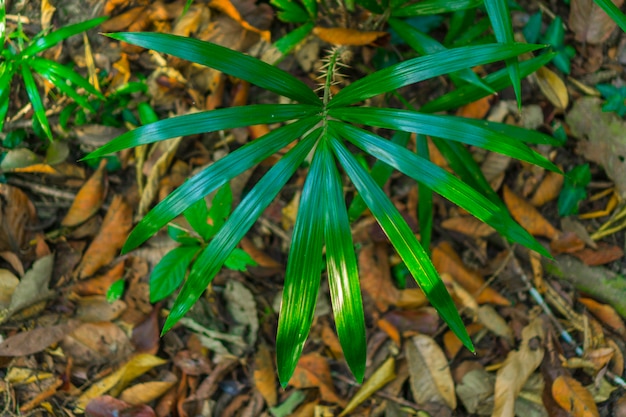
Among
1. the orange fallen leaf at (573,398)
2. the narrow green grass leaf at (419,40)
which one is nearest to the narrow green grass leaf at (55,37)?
the narrow green grass leaf at (419,40)

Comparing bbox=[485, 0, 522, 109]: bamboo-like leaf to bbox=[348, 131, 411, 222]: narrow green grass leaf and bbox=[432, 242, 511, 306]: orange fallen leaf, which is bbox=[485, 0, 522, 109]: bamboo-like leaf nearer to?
bbox=[348, 131, 411, 222]: narrow green grass leaf

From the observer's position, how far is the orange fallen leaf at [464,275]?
1502mm

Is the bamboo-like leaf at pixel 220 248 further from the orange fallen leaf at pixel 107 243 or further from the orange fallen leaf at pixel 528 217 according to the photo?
the orange fallen leaf at pixel 528 217

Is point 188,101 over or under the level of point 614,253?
over

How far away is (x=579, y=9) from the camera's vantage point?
1.52 m

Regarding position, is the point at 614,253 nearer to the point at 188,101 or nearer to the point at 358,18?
the point at 358,18

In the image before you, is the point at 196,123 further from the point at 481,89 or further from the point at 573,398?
the point at 573,398

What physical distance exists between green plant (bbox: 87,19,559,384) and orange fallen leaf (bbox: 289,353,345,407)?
0.60 meters

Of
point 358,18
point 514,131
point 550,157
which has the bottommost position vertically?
point 550,157

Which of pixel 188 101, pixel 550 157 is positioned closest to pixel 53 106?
pixel 188 101

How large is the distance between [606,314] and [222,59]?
128 centimetres

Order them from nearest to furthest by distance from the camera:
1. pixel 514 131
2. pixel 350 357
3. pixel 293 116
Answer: pixel 350 357
pixel 293 116
pixel 514 131

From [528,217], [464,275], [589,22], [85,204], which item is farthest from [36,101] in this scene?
[589,22]

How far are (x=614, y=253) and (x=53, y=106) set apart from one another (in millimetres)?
1754
